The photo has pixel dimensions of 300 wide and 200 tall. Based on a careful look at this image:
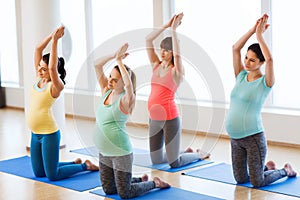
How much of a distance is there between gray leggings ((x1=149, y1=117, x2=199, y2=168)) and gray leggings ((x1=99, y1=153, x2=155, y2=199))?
75cm

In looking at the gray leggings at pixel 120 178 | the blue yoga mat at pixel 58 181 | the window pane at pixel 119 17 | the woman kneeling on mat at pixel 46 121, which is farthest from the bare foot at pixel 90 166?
the window pane at pixel 119 17

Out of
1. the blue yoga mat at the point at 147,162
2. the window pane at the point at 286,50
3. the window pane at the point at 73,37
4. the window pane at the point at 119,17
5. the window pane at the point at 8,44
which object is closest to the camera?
the blue yoga mat at the point at 147,162

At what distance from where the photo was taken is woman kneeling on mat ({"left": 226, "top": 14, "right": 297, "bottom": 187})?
14.7 feet

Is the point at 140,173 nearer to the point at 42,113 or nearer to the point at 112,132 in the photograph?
the point at 112,132

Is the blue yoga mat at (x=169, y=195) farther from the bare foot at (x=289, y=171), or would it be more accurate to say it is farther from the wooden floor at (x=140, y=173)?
the bare foot at (x=289, y=171)

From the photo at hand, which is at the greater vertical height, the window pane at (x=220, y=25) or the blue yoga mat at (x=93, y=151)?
the window pane at (x=220, y=25)

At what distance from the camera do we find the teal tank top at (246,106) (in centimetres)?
450

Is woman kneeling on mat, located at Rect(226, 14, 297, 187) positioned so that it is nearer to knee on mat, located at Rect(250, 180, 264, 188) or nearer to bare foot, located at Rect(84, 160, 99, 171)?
knee on mat, located at Rect(250, 180, 264, 188)

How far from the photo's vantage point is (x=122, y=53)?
4.11 meters

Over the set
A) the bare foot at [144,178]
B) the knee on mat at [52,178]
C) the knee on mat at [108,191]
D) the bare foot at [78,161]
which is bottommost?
the knee on mat at [52,178]

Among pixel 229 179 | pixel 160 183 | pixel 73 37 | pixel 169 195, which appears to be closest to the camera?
pixel 169 195

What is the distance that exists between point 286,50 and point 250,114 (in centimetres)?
191

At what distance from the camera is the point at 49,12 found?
5.94 metres

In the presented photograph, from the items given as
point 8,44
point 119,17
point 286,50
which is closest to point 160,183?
point 286,50
